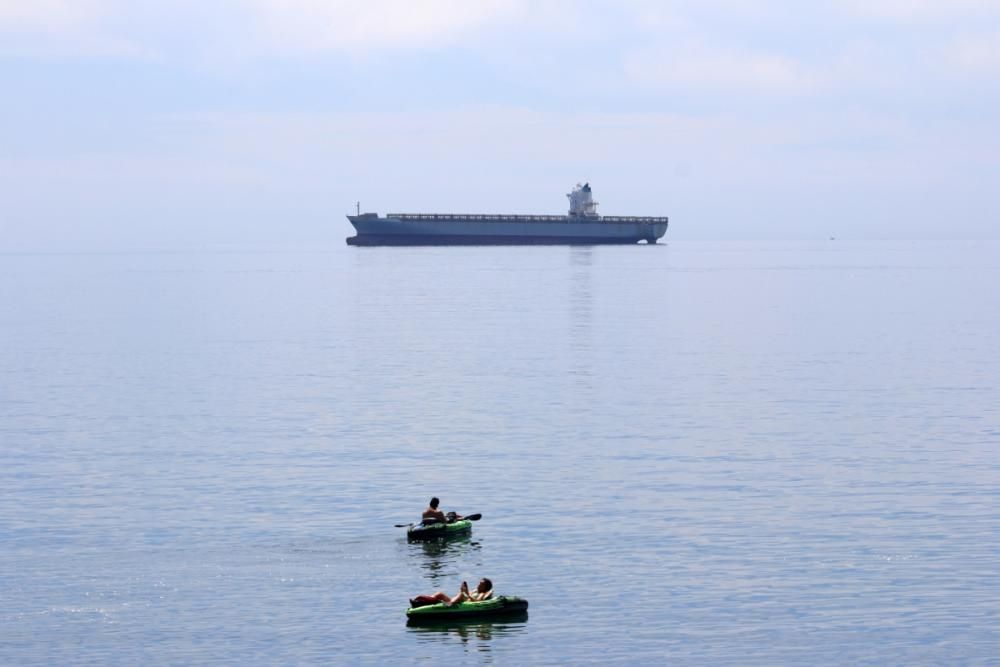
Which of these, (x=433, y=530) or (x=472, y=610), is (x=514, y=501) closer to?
(x=433, y=530)

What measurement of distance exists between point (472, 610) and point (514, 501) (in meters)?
12.3

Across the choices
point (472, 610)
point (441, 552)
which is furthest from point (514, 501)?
→ point (472, 610)

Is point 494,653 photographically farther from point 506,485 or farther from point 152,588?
point 506,485

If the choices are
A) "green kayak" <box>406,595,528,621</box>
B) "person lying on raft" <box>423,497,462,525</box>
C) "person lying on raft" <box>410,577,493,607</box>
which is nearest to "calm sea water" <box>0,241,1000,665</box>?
"green kayak" <box>406,595,528,621</box>

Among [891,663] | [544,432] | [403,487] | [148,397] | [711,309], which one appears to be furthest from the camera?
[711,309]

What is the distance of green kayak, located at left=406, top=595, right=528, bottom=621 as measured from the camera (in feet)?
105

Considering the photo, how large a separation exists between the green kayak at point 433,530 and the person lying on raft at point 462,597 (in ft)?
20.1

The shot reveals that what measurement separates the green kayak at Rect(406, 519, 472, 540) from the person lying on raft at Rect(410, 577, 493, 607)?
20.1 ft

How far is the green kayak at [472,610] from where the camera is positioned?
32.0 meters

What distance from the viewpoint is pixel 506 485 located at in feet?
153

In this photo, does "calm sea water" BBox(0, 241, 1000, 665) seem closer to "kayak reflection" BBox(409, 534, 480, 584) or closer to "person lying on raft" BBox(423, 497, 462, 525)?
"kayak reflection" BBox(409, 534, 480, 584)

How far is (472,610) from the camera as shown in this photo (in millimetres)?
32344

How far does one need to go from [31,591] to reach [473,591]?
11258mm

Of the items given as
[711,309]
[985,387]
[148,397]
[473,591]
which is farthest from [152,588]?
[711,309]
